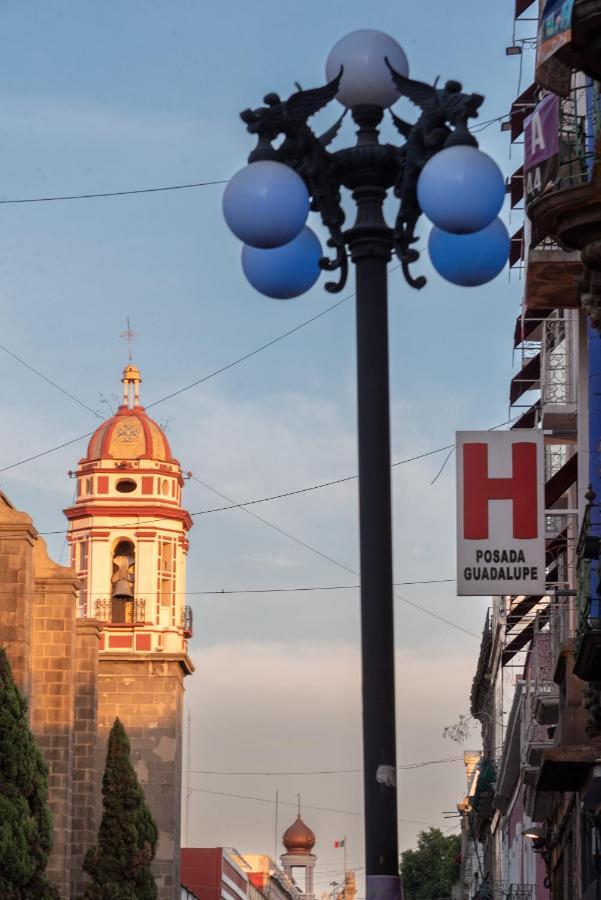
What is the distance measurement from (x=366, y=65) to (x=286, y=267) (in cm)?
104

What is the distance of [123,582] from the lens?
6669 centimetres

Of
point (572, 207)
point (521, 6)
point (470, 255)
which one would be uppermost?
point (521, 6)

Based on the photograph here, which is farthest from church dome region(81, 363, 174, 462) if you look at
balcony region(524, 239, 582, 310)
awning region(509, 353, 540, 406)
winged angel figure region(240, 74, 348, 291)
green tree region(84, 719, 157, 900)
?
winged angel figure region(240, 74, 348, 291)

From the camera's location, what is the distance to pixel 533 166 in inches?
727

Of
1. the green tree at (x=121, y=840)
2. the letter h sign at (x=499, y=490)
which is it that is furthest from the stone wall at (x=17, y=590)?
the letter h sign at (x=499, y=490)

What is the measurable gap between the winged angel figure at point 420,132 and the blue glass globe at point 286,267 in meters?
0.43

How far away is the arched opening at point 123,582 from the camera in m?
66.2

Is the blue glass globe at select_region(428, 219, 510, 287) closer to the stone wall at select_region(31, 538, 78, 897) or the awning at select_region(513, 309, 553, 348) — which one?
the awning at select_region(513, 309, 553, 348)

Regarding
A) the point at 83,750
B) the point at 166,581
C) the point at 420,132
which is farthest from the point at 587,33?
the point at 166,581

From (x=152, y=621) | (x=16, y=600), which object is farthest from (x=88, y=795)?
(x=152, y=621)

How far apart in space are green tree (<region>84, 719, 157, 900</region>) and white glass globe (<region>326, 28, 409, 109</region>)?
41.6 m

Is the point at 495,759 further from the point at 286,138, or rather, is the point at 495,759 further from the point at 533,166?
the point at 286,138

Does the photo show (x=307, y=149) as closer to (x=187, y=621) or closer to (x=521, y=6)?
(x=521, y=6)

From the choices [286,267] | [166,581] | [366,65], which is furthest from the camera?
[166,581]
